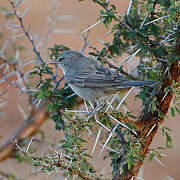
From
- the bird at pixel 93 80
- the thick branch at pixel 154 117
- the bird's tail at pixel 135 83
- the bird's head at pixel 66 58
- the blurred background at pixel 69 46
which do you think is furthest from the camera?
the blurred background at pixel 69 46

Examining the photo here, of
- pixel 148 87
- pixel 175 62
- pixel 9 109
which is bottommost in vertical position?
pixel 9 109

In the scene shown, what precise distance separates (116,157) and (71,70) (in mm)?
1876

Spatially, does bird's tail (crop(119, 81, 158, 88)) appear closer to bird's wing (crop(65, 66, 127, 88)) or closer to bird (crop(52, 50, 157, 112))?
bird (crop(52, 50, 157, 112))

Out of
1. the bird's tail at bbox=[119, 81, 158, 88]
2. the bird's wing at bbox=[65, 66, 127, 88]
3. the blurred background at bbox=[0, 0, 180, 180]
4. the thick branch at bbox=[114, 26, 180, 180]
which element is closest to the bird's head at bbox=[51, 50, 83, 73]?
the bird's wing at bbox=[65, 66, 127, 88]

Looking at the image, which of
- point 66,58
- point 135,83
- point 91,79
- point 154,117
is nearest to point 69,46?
point 66,58

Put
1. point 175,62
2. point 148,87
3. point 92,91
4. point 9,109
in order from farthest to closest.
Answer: point 9,109 < point 92,91 < point 148,87 < point 175,62

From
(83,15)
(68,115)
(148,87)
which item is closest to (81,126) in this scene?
(68,115)

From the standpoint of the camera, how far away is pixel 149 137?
3.37 meters

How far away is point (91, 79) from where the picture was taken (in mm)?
4445

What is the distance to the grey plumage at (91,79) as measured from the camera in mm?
4043

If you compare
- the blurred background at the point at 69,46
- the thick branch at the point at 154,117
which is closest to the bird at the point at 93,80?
the thick branch at the point at 154,117

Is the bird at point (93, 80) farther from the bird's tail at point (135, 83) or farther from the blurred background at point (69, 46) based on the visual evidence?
the blurred background at point (69, 46)

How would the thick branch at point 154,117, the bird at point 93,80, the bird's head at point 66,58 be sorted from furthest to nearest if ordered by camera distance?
the bird's head at point 66,58
the bird at point 93,80
the thick branch at point 154,117

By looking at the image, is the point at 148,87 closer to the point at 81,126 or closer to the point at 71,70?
the point at 81,126
